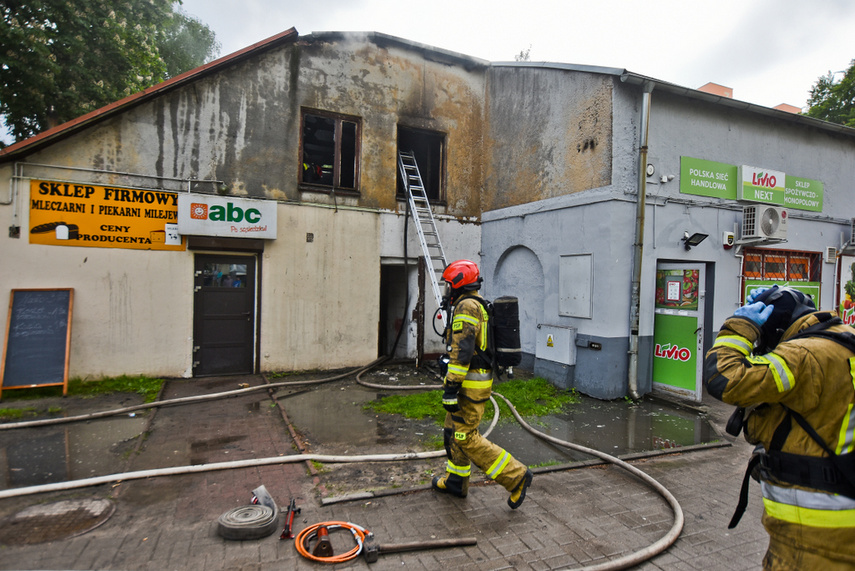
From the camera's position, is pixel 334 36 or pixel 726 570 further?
pixel 334 36

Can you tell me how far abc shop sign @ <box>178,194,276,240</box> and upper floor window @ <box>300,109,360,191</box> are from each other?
1.19 metres

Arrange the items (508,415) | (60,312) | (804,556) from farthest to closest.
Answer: (60,312) → (508,415) → (804,556)

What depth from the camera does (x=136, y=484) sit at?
4.14 meters

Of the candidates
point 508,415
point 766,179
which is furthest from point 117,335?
point 766,179

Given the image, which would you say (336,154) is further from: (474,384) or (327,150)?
(474,384)

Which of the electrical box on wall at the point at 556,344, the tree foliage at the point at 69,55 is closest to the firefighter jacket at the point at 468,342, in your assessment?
the electrical box on wall at the point at 556,344

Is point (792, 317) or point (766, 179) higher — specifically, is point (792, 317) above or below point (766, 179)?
below

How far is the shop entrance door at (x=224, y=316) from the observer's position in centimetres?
834

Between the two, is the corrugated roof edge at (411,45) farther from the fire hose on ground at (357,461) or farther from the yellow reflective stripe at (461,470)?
the yellow reflective stripe at (461,470)

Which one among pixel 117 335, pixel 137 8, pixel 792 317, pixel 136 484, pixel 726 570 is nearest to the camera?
pixel 792 317

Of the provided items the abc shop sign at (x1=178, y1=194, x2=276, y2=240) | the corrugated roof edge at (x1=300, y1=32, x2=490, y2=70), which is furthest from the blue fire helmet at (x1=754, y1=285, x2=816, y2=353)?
the corrugated roof edge at (x1=300, y1=32, x2=490, y2=70)

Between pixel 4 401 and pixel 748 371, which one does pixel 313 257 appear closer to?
pixel 4 401

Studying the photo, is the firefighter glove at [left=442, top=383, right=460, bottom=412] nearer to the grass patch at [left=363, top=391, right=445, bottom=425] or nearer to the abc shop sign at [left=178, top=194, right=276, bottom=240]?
the grass patch at [left=363, top=391, right=445, bottom=425]

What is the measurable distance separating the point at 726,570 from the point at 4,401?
29.7 ft
